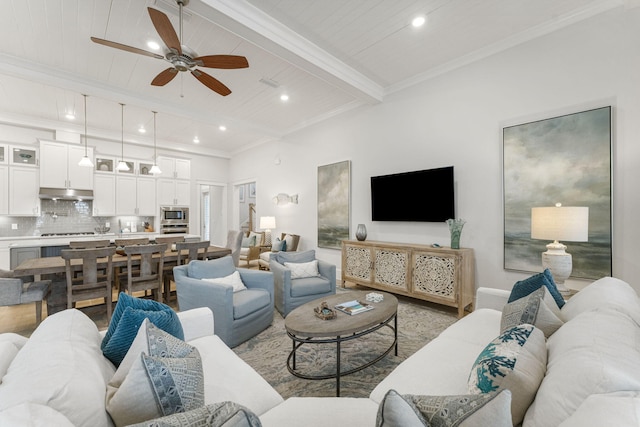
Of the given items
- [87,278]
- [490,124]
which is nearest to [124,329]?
[87,278]

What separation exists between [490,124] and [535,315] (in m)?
2.76

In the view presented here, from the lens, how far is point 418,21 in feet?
9.25

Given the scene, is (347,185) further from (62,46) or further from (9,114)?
(9,114)

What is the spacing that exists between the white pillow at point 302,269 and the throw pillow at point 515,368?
8.66 ft

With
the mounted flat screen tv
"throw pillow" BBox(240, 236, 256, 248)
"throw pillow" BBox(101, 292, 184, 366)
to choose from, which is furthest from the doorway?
"throw pillow" BBox(101, 292, 184, 366)

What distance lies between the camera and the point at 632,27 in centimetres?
251

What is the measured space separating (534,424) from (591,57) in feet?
11.7

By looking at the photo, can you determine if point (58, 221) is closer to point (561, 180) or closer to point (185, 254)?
point (185, 254)

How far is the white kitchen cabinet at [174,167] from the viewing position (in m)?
7.08

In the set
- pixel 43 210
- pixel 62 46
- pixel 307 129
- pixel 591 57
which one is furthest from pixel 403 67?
pixel 43 210

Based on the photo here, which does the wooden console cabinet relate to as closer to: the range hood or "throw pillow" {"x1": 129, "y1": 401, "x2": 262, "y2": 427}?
"throw pillow" {"x1": 129, "y1": 401, "x2": 262, "y2": 427}

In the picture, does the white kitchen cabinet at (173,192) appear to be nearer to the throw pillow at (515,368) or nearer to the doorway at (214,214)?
the doorway at (214,214)

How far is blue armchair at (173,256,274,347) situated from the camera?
248 centimetres

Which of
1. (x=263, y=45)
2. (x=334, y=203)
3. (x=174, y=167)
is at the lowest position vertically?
(x=334, y=203)
